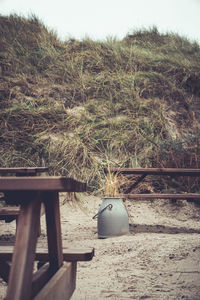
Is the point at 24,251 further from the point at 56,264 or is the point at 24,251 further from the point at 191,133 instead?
the point at 191,133

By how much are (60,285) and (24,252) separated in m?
0.49

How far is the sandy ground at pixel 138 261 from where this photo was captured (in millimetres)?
2637

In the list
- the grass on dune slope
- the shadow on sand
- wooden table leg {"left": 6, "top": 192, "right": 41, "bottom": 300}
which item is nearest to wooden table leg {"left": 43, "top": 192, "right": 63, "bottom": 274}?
wooden table leg {"left": 6, "top": 192, "right": 41, "bottom": 300}

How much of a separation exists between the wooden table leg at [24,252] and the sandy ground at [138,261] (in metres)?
1.32

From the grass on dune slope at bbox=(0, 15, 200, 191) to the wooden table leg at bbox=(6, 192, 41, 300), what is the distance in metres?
4.58

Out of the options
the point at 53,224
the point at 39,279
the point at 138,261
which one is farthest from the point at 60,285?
the point at 138,261

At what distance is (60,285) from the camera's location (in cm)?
172

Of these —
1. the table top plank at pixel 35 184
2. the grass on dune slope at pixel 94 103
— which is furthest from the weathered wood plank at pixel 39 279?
the grass on dune slope at pixel 94 103

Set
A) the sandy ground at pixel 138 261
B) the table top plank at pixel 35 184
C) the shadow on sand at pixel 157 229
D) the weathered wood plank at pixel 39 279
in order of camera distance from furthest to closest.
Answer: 1. the shadow on sand at pixel 157 229
2. the sandy ground at pixel 138 261
3. the weathered wood plank at pixel 39 279
4. the table top plank at pixel 35 184

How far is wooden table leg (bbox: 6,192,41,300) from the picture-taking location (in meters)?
1.23

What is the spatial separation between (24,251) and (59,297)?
0.51 meters

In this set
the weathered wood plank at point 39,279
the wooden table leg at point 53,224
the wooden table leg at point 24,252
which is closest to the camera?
the wooden table leg at point 24,252

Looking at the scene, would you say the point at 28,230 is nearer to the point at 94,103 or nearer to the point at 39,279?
the point at 39,279

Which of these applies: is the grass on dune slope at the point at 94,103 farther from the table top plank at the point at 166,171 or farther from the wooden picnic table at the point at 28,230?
the wooden picnic table at the point at 28,230
